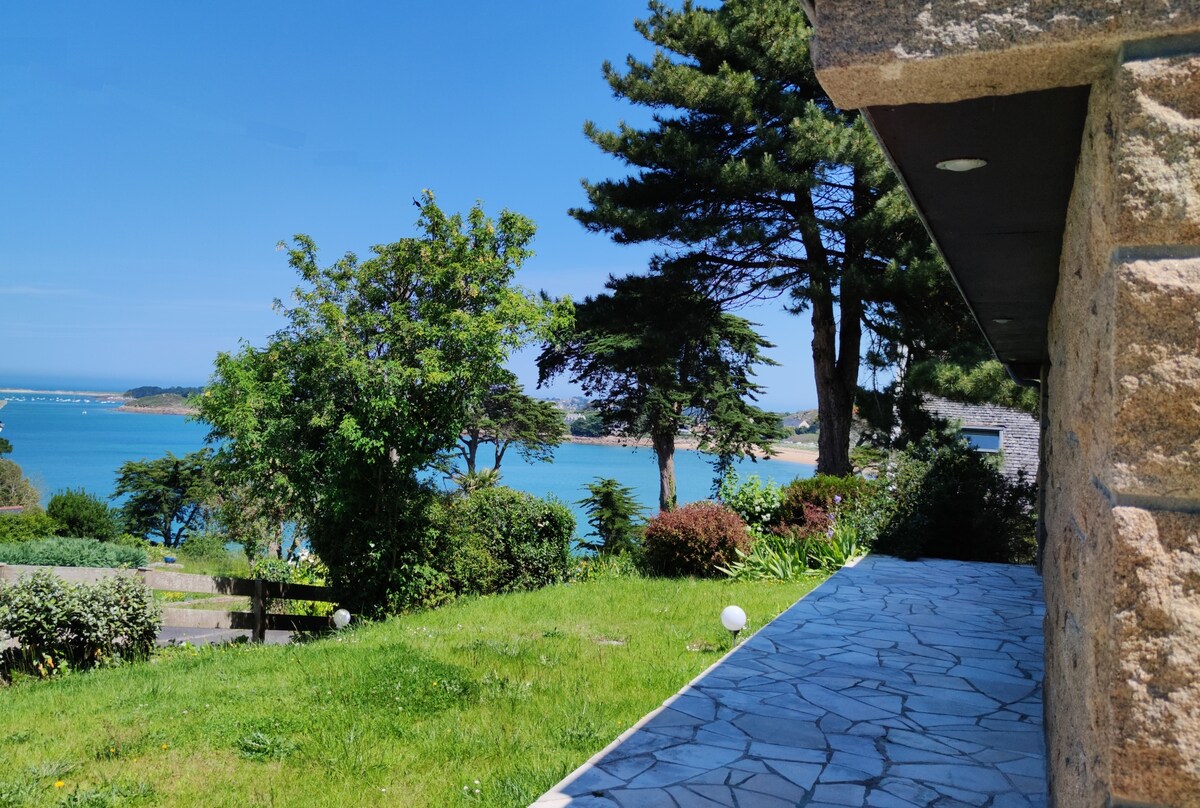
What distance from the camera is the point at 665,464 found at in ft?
77.9

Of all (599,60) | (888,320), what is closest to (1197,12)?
(888,320)

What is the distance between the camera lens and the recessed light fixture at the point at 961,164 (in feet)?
7.75

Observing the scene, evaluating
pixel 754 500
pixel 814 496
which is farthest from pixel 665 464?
pixel 814 496

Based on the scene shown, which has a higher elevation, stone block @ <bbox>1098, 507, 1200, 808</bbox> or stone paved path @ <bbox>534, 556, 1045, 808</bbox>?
stone block @ <bbox>1098, 507, 1200, 808</bbox>

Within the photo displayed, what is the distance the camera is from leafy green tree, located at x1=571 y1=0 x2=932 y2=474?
15.7 metres

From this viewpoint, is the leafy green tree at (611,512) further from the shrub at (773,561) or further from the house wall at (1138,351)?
the house wall at (1138,351)

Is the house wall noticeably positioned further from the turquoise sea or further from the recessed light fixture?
the turquoise sea

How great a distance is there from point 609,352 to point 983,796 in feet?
54.7

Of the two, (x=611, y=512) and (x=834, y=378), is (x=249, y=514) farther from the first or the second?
(x=834, y=378)

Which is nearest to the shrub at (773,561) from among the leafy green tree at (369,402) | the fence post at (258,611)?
the leafy green tree at (369,402)

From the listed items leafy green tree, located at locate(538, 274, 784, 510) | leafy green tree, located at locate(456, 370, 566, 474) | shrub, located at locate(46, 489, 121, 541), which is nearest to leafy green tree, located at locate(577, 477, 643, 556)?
leafy green tree, located at locate(538, 274, 784, 510)

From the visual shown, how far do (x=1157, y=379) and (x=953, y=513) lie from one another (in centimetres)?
1158

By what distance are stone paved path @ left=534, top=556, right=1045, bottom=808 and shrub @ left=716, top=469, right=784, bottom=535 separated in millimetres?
5791

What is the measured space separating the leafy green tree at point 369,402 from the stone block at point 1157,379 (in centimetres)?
1023
